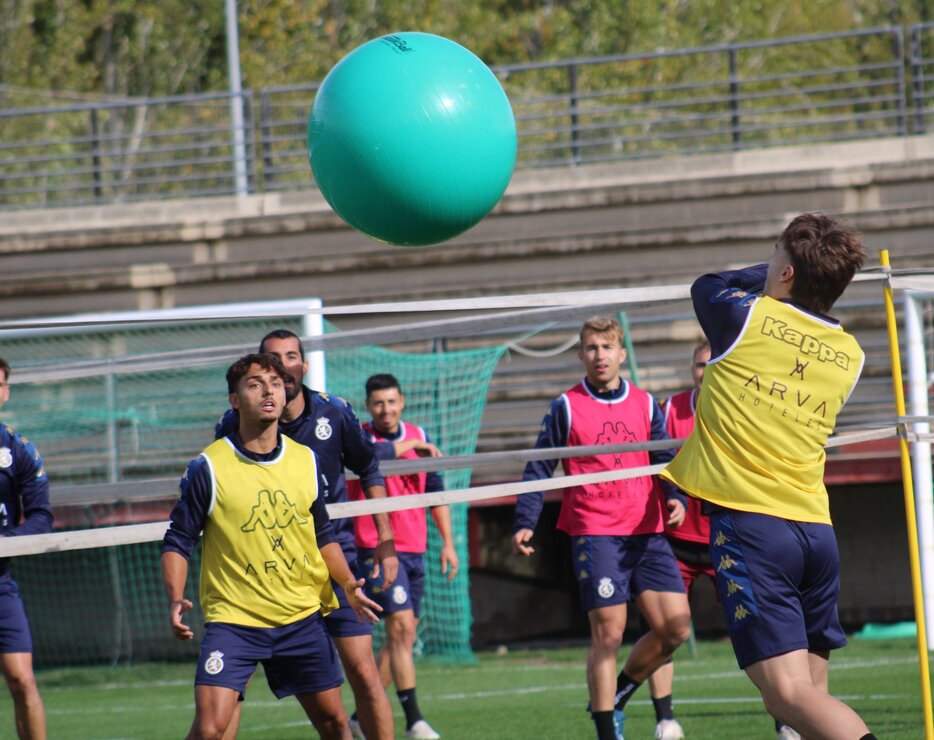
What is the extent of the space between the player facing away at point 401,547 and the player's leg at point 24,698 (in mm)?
2052

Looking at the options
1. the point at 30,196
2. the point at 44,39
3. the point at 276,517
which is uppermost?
the point at 44,39

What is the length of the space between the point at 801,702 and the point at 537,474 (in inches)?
116

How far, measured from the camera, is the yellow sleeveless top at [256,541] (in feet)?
17.1

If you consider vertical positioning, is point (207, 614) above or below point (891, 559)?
above

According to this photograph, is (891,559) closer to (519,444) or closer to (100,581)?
(519,444)

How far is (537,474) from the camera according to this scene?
23.1 ft

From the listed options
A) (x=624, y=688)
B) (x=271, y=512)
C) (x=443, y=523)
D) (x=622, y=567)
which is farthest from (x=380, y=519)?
(x=443, y=523)

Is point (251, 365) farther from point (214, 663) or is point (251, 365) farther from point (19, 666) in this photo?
point (19, 666)

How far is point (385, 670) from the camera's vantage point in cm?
824

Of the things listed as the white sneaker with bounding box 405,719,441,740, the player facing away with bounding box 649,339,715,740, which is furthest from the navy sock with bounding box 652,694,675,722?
the white sneaker with bounding box 405,719,441,740

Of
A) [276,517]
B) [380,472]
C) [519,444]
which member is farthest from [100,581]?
[276,517]

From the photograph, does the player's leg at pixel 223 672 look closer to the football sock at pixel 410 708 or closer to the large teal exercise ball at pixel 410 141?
the large teal exercise ball at pixel 410 141

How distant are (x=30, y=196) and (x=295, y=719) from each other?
18937mm

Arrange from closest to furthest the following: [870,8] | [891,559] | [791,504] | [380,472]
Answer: [791,504]
[380,472]
[891,559]
[870,8]
